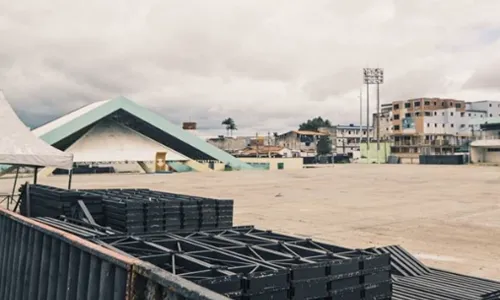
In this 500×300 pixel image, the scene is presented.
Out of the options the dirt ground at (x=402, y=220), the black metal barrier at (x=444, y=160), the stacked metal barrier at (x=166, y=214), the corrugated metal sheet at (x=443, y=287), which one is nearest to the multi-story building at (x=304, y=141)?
the black metal barrier at (x=444, y=160)

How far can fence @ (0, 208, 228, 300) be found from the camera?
3812 millimetres

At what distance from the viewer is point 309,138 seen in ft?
494

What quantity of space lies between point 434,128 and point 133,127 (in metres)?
77.0

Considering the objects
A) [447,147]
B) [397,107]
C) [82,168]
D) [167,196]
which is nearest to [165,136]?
[82,168]

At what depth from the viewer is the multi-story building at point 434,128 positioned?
112 metres

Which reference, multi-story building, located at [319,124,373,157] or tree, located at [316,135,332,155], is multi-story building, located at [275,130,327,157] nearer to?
multi-story building, located at [319,124,373,157]

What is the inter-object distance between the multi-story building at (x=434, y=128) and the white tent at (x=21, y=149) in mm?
103062

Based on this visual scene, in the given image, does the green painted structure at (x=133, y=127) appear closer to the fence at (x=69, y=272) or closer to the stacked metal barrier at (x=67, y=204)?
the stacked metal barrier at (x=67, y=204)

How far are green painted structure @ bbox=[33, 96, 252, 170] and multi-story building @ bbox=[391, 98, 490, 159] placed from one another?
186ft

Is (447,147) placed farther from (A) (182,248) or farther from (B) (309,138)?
(A) (182,248)

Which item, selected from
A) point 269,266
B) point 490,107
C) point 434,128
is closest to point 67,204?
point 269,266

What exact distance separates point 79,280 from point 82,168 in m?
62.4

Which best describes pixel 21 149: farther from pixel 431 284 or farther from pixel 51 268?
pixel 431 284

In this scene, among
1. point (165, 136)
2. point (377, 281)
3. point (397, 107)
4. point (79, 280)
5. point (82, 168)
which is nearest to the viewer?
point (79, 280)
